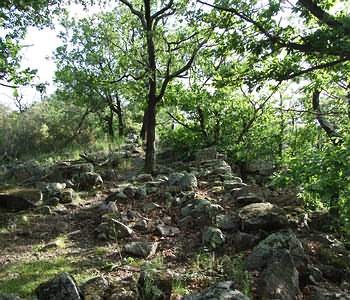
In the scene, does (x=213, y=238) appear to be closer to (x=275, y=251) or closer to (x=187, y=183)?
(x=275, y=251)

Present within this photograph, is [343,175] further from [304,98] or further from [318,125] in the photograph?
[304,98]

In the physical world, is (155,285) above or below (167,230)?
below

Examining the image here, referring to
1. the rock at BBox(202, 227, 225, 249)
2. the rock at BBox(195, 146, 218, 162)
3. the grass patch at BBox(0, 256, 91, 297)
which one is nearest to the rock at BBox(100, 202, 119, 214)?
the grass patch at BBox(0, 256, 91, 297)

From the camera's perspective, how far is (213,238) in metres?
6.36

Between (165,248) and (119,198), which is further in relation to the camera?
(119,198)

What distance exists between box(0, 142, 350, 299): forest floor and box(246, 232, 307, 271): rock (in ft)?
0.26

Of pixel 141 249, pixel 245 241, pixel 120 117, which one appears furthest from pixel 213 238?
pixel 120 117

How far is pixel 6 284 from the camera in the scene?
5.22 meters

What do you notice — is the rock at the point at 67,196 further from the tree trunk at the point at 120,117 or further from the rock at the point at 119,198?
the tree trunk at the point at 120,117

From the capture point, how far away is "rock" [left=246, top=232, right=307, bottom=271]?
5.10m

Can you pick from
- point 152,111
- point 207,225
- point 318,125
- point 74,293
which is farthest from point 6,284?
point 318,125

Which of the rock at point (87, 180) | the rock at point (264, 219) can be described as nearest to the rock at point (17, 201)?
the rock at point (87, 180)

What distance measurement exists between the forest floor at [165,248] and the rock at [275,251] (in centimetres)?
8

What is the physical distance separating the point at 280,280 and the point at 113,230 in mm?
3414
